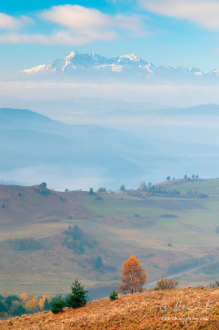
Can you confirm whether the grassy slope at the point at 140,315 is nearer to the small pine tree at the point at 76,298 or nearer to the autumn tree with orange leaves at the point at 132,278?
the small pine tree at the point at 76,298

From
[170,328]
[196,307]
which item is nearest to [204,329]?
[170,328]

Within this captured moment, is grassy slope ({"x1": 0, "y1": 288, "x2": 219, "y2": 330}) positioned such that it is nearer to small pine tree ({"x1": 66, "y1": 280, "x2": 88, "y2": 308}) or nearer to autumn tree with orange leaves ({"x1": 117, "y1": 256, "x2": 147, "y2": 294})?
small pine tree ({"x1": 66, "y1": 280, "x2": 88, "y2": 308})

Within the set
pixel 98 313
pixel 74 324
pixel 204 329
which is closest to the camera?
pixel 204 329

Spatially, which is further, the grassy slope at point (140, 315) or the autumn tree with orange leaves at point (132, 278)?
the autumn tree with orange leaves at point (132, 278)

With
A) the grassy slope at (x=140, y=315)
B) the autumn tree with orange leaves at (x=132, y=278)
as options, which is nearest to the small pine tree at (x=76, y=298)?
the grassy slope at (x=140, y=315)

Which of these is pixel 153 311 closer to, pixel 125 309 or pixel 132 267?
pixel 125 309

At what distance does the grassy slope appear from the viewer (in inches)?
1663

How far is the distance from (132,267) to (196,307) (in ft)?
124

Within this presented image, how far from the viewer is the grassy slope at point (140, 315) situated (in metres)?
42.2

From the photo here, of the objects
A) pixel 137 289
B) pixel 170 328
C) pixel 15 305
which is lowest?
pixel 15 305

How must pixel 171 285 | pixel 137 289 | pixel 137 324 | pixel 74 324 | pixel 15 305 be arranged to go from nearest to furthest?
pixel 137 324, pixel 74 324, pixel 171 285, pixel 137 289, pixel 15 305

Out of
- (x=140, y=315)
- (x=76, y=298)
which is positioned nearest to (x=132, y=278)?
(x=76, y=298)

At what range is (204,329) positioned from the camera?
3922 cm

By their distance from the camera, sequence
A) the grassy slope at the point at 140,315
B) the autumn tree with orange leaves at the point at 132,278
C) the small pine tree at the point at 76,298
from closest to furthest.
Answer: the grassy slope at the point at 140,315 → the small pine tree at the point at 76,298 → the autumn tree with orange leaves at the point at 132,278
